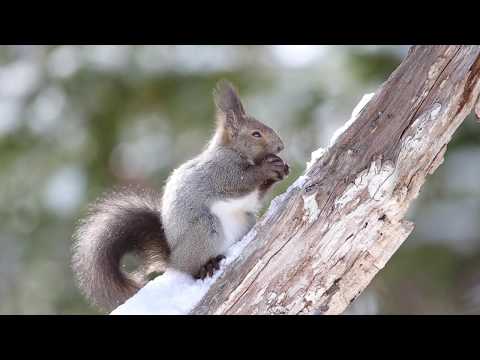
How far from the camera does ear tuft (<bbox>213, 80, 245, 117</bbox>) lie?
3672 mm

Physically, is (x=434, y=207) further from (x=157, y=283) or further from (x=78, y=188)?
(x=157, y=283)

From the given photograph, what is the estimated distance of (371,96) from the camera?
2.98m

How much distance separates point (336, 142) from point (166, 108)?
4.54 meters

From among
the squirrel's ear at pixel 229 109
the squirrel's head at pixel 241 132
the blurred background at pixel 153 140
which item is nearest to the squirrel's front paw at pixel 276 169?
the squirrel's head at pixel 241 132

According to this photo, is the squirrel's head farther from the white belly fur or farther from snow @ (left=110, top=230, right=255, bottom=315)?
snow @ (left=110, top=230, right=255, bottom=315)

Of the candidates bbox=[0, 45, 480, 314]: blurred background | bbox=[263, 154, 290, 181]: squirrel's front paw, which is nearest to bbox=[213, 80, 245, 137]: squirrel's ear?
bbox=[263, 154, 290, 181]: squirrel's front paw

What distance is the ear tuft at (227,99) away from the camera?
3672 millimetres

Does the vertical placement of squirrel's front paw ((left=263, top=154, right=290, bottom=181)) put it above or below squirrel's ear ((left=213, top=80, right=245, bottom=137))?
below

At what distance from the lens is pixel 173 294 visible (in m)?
3.08

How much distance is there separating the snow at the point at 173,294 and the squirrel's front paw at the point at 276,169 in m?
0.34

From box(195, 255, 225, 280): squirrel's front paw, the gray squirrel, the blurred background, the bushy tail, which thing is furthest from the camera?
the blurred background

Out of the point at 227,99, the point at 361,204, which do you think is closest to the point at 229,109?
the point at 227,99

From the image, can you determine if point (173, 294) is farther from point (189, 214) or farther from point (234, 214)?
point (234, 214)

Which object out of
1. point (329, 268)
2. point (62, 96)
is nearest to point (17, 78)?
point (62, 96)
